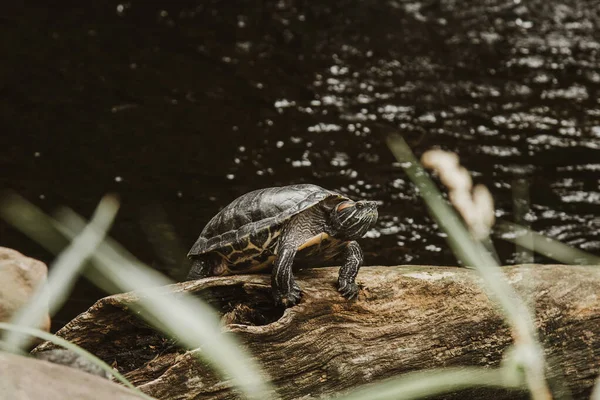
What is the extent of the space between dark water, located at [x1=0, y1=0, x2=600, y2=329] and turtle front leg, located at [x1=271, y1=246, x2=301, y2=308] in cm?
211

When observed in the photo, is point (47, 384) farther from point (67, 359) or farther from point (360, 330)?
point (67, 359)

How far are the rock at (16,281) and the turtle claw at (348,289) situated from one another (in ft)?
5.64

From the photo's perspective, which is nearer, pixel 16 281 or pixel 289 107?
pixel 16 281

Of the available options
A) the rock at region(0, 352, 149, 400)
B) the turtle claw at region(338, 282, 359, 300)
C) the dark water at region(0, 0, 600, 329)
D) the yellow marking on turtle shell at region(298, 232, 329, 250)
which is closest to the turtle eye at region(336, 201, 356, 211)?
the yellow marking on turtle shell at region(298, 232, 329, 250)

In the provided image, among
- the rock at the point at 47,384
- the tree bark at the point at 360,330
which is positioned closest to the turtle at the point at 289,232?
the tree bark at the point at 360,330

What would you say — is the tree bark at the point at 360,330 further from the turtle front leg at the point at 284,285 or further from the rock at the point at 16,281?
the rock at the point at 16,281

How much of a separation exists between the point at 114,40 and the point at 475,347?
22.9 feet

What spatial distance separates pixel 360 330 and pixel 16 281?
2072mm

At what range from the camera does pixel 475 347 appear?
3.27m

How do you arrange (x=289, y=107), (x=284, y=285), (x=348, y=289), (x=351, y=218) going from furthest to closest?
(x=289, y=107) < (x=351, y=218) < (x=348, y=289) < (x=284, y=285)

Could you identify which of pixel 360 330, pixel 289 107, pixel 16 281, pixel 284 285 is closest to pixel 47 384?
pixel 284 285

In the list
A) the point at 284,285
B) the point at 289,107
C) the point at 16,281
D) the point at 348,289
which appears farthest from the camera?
the point at 289,107

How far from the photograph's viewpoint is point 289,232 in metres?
3.29

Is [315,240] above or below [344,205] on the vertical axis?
below
